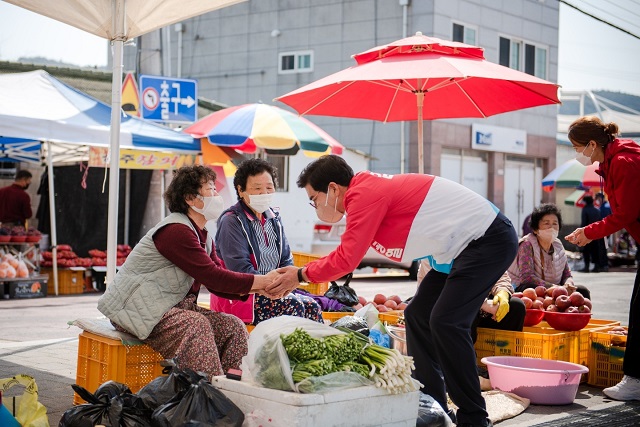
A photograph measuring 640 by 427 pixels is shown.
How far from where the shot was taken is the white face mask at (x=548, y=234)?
7.92 metres

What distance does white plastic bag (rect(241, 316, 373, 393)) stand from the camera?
4.16 metres

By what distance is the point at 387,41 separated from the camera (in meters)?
25.5

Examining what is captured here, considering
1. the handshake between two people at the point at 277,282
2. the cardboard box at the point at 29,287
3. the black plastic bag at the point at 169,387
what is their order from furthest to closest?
the cardboard box at the point at 29,287 < the handshake between two people at the point at 277,282 < the black plastic bag at the point at 169,387

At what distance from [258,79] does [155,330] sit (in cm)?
2333

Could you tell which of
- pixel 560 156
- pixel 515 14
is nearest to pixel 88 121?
pixel 515 14

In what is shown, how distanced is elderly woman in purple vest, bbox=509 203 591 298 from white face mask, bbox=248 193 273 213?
261 cm

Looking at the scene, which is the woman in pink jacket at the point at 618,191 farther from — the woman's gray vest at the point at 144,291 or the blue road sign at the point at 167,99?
the blue road sign at the point at 167,99

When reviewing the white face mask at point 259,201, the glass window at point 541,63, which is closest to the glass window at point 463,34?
the glass window at point 541,63

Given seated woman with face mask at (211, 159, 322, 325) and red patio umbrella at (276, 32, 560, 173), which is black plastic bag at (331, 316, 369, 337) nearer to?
seated woman with face mask at (211, 159, 322, 325)

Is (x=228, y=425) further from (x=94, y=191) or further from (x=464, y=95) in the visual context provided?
(x=94, y=191)

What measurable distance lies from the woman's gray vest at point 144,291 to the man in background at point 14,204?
10256 millimetres

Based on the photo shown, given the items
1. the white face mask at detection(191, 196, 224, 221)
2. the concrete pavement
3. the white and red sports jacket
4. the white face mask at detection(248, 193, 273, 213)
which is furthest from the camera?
the white face mask at detection(248, 193, 273, 213)

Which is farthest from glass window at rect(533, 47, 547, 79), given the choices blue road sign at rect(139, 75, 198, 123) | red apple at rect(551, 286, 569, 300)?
red apple at rect(551, 286, 569, 300)

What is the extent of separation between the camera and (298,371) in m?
4.22
